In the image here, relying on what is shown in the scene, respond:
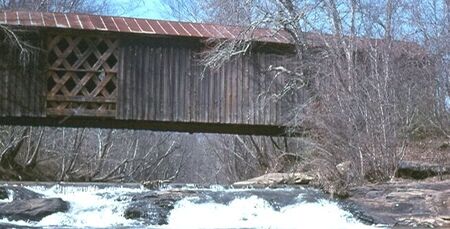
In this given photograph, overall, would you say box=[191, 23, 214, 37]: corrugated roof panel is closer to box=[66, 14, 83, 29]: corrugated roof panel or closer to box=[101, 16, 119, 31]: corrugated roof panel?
box=[101, 16, 119, 31]: corrugated roof panel

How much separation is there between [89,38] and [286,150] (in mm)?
8467

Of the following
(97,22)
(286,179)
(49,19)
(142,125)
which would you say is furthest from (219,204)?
(49,19)

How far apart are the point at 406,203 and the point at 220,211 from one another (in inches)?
137

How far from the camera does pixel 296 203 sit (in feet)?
43.0

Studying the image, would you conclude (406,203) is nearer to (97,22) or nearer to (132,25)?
(132,25)

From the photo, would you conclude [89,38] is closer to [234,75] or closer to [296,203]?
[234,75]

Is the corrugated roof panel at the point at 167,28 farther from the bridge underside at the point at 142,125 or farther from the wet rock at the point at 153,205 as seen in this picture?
the wet rock at the point at 153,205

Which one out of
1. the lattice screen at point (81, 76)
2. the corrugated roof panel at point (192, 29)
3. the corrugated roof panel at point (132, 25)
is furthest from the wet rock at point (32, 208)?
the corrugated roof panel at point (192, 29)

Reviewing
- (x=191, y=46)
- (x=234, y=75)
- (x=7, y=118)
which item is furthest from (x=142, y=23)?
(x=7, y=118)

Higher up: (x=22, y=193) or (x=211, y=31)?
(x=211, y=31)

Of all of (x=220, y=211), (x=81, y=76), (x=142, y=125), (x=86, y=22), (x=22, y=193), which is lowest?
(x=220, y=211)

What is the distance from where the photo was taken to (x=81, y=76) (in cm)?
1866

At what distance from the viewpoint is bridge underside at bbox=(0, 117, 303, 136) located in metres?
19.0

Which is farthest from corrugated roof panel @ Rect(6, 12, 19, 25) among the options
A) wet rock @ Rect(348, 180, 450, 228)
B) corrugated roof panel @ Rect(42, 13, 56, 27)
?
wet rock @ Rect(348, 180, 450, 228)
